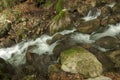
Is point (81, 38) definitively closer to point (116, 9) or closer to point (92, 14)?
→ point (92, 14)

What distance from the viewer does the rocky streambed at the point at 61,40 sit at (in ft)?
32.4

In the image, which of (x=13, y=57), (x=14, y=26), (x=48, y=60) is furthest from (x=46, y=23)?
(x=48, y=60)

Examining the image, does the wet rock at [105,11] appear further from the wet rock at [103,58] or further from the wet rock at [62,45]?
the wet rock at [103,58]

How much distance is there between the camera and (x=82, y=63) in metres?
9.70

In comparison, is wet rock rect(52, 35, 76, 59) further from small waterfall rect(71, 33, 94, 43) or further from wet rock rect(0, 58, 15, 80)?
wet rock rect(0, 58, 15, 80)

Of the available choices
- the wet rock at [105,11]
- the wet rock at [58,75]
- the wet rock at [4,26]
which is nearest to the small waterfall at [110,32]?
the wet rock at [105,11]

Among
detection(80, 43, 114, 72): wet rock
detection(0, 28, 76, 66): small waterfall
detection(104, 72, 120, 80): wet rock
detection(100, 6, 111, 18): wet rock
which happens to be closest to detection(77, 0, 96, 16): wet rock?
detection(100, 6, 111, 18): wet rock

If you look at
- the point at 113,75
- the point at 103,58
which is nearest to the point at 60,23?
the point at 103,58

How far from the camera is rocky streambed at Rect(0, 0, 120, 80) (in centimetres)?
987

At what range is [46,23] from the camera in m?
15.5

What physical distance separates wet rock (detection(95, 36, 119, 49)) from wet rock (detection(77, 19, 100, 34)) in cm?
138

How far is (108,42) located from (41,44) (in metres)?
4.25

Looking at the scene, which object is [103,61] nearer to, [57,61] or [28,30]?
[57,61]

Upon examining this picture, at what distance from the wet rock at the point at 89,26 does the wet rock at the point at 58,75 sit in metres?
3.84
